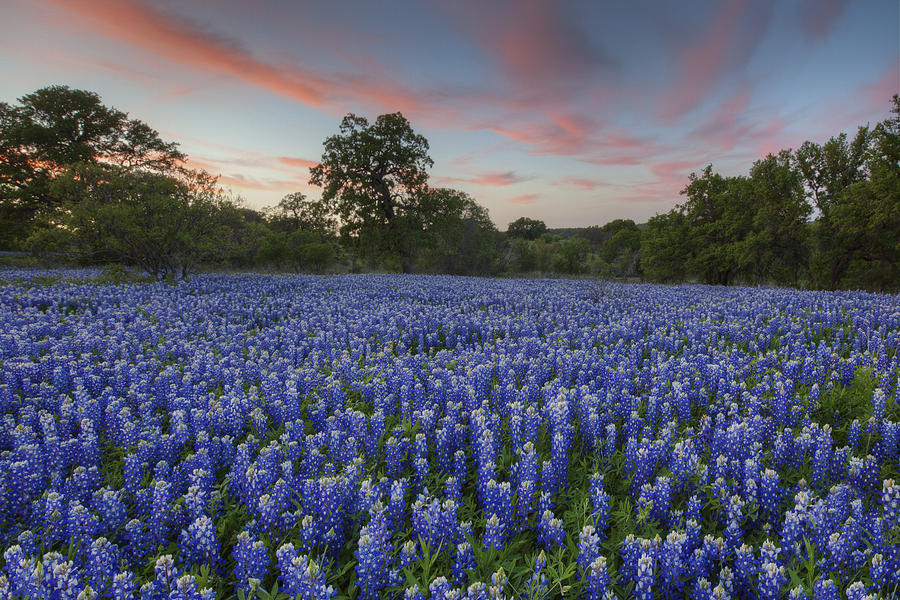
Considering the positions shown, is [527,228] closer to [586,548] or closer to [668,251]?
[668,251]

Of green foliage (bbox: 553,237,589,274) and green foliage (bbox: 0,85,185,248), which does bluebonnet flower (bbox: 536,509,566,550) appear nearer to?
green foliage (bbox: 0,85,185,248)

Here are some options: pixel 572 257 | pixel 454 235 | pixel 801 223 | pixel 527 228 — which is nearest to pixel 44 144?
pixel 454 235

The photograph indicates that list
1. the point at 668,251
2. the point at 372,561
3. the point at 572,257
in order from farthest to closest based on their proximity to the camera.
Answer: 1. the point at 572,257
2. the point at 668,251
3. the point at 372,561

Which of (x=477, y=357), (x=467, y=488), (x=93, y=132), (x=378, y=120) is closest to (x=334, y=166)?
(x=378, y=120)

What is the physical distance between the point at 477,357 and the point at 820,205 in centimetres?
4705

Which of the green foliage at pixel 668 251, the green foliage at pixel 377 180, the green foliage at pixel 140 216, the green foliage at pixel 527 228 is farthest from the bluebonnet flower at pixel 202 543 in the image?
the green foliage at pixel 527 228

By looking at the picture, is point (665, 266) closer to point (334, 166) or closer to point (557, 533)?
point (334, 166)

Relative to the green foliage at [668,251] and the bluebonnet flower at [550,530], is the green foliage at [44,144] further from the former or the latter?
the green foliage at [668,251]

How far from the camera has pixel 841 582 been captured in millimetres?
2219

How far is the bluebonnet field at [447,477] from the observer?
2.25 m

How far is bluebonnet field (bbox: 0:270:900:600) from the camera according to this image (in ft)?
7.39

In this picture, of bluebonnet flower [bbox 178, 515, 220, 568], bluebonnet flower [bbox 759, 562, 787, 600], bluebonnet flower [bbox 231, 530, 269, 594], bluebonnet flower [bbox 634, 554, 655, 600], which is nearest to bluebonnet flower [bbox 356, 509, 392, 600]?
bluebonnet flower [bbox 231, 530, 269, 594]

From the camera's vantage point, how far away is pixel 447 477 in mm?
3441

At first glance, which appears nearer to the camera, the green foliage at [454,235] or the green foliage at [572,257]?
the green foliage at [454,235]
